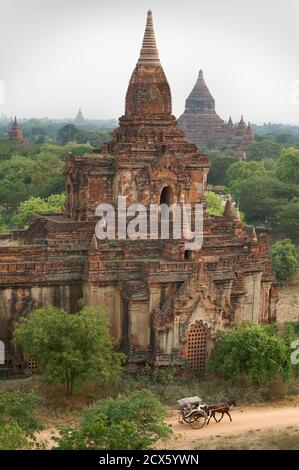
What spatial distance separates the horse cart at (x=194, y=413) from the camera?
961 inches

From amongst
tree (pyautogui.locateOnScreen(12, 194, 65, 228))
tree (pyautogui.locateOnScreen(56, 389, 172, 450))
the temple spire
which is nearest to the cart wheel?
tree (pyautogui.locateOnScreen(56, 389, 172, 450))

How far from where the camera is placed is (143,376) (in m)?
29.3

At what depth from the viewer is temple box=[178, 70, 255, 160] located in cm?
11900

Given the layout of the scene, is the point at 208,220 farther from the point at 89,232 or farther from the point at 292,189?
the point at 292,189

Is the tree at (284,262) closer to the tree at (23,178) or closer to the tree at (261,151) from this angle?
the tree at (23,178)

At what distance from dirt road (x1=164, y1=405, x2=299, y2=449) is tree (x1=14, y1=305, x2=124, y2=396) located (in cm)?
305

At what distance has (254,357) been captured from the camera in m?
27.8

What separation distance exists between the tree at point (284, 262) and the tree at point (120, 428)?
2646cm

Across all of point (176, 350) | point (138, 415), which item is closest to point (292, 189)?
point (176, 350)

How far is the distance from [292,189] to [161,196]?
38.2 meters

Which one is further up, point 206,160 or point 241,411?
point 206,160

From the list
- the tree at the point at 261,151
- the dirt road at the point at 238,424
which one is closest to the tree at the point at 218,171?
the tree at the point at 261,151

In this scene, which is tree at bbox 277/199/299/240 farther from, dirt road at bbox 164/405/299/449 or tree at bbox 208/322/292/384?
dirt road at bbox 164/405/299/449
